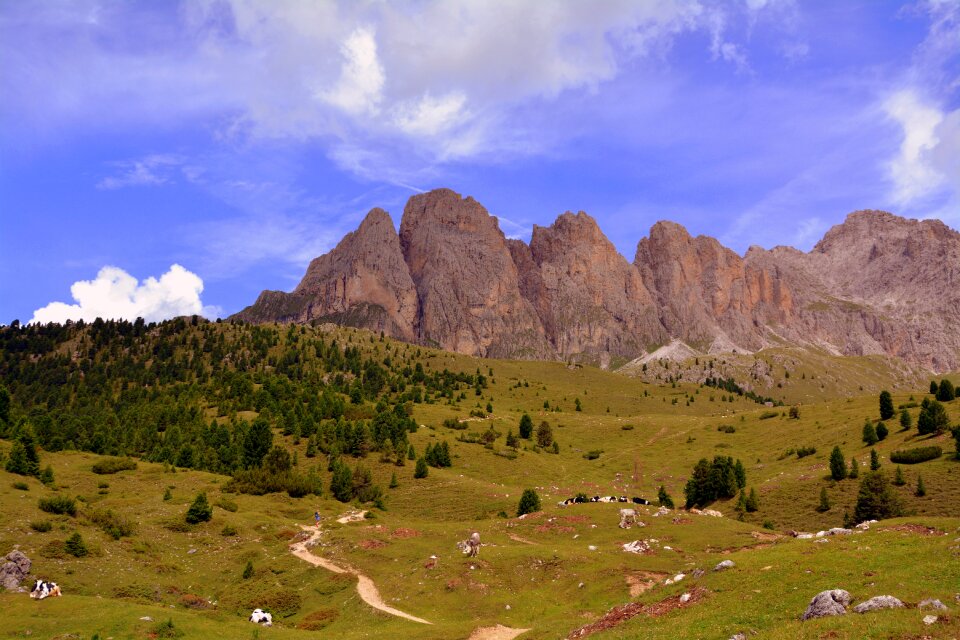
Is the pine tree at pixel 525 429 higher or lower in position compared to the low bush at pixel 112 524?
higher

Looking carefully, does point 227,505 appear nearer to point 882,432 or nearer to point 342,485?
point 342,485

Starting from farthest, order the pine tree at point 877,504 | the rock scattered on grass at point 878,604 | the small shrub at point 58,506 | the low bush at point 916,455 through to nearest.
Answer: the low bush at point 916,455 < the pine tree at point 877,504 < the small shrub at point 58,506 < the rock scattered on grass at point 878,604

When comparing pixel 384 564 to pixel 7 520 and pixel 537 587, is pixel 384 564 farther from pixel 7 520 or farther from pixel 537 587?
pixel 7 520

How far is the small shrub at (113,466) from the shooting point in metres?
102

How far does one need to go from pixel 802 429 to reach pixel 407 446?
87.9 m

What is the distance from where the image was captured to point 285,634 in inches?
1750

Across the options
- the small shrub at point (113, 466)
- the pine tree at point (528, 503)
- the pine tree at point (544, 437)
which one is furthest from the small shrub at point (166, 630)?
the pine tree at point (544, 437)

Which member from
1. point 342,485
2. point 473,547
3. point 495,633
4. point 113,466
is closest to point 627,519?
point 473,547

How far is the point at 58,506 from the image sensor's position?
64.8 metres

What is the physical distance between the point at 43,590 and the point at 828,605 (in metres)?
49.4

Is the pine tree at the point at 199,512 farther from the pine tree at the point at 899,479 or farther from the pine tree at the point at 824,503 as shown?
the pine tree at the point at 899,479

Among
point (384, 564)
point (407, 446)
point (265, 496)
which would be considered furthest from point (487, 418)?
point (384, 564)

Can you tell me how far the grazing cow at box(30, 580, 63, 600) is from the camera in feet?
151

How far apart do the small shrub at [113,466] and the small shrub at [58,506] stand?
127 ft
